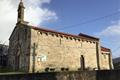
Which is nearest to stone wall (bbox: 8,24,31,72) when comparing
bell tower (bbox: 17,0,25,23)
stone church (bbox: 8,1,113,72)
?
stone church (bbox: 8,1,113,72)

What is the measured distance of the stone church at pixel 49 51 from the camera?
31.3m

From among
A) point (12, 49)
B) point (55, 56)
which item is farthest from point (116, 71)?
point (12, 49)

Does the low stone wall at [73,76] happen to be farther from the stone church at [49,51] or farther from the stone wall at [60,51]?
the stone wall at [60,51]

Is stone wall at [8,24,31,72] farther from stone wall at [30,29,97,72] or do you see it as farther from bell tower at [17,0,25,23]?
stone wall at [30,29,97,72]

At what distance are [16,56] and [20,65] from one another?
122 inches

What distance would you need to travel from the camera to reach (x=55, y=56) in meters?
33.0

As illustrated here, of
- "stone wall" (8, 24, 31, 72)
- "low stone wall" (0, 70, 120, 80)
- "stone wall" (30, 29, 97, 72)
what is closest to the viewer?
"low stone wall" (0, 70, 120, 80)

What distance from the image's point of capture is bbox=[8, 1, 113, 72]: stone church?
1233 inches

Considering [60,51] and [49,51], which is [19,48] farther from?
[60,51]

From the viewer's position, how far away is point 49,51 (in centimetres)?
3238

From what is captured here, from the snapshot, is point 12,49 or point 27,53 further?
point 12,49

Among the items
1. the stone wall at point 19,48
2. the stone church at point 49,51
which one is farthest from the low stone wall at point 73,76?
the stone wall at point 19,48

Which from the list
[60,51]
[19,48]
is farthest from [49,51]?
[19,48]

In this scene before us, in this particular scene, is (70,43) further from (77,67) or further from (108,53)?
(108,53)
